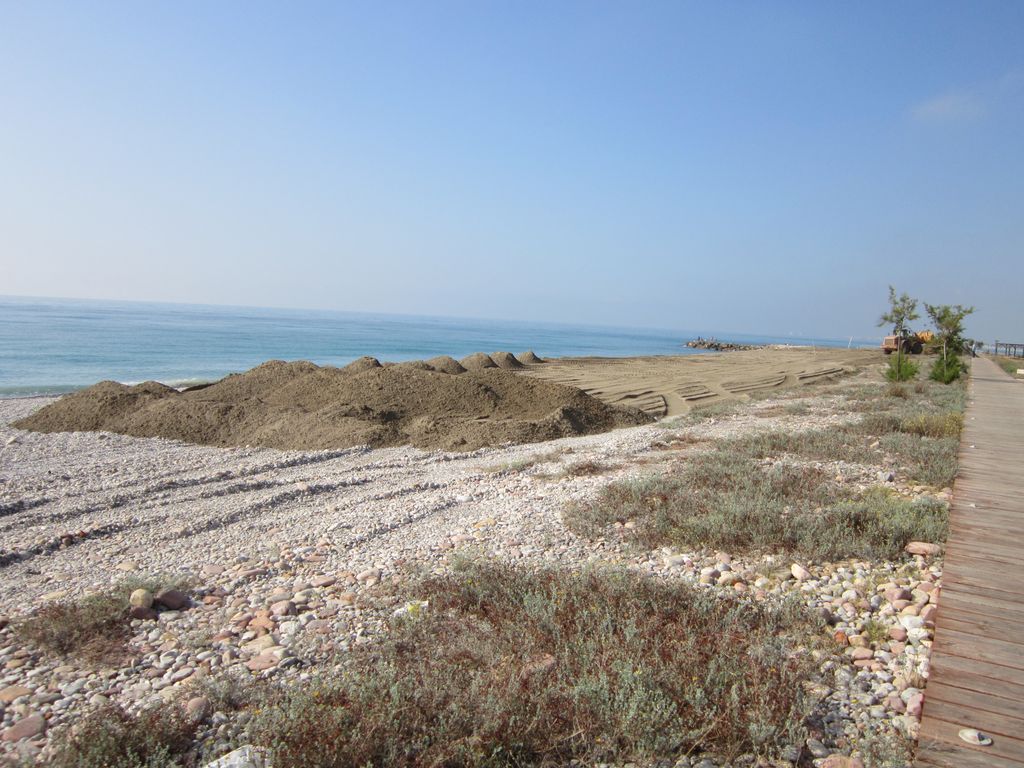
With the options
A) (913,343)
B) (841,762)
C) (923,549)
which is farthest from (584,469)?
(913,343)

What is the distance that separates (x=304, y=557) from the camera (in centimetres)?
538

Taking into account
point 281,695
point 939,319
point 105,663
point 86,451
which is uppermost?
→ point 939,319

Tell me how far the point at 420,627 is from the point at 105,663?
1738mm

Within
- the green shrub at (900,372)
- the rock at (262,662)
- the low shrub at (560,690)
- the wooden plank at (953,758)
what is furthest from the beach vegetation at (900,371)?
the rock at (262,662)

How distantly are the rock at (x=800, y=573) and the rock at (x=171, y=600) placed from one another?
4.24 metres

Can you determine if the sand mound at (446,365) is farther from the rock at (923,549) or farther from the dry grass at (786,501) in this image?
the rock at (923,549)

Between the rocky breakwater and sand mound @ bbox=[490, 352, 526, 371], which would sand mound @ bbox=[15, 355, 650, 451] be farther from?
the rocky breakwater

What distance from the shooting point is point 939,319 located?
76.1 feet

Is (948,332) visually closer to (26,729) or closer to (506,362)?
(506,362)

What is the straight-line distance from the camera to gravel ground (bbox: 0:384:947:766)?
3229 mm

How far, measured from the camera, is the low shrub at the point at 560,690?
8.36ft

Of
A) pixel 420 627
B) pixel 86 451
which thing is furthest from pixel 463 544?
pixel 86 451

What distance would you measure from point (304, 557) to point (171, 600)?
1190 millimetres

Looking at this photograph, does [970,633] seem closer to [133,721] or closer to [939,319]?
[133,721]
